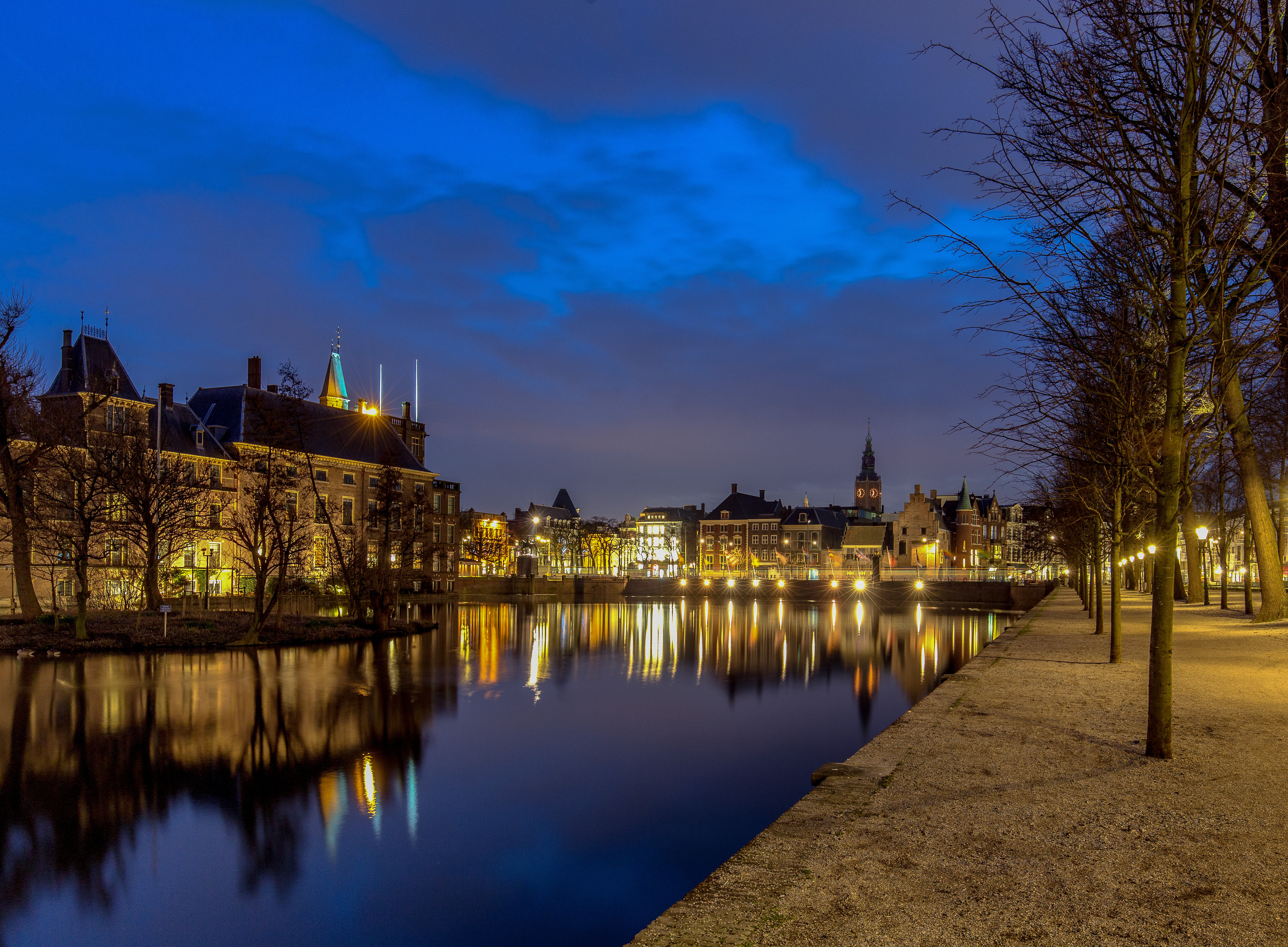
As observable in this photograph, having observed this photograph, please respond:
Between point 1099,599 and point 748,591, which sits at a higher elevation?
point 1099,599

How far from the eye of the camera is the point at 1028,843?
7238 millimetres

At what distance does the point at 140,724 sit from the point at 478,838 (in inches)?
405

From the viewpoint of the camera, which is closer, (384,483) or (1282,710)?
(1282,710)

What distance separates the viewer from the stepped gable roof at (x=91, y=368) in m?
55.2

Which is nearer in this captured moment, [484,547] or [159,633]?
[159,633]

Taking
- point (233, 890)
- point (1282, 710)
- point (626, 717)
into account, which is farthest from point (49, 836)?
point (1282, 710)

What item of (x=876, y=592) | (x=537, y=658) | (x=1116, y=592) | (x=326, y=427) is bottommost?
(x=876, y=592)

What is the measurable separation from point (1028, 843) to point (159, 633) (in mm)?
33839

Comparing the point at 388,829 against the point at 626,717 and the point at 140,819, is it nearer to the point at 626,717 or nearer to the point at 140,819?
the point at 140,819

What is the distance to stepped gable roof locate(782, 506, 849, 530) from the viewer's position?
146750 millimetres

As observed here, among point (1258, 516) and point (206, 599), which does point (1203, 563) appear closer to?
point (1258, 516)

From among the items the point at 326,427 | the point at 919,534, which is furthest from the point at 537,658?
the point at 919,534

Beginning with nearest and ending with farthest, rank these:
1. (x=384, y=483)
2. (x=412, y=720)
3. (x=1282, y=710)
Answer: (x=1282, y=710)
(x=412, y=720)
(x=384, y=483)

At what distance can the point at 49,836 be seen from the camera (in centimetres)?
1077
